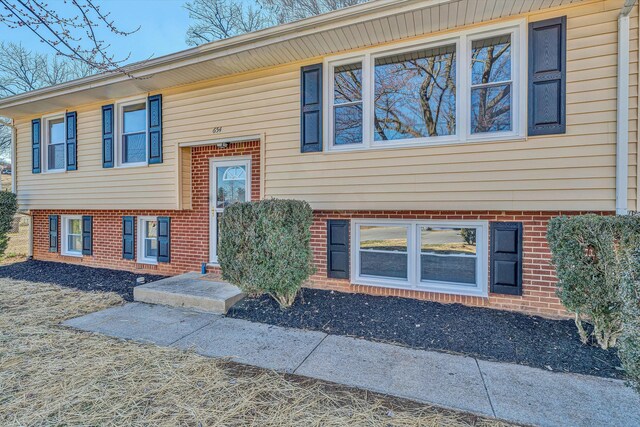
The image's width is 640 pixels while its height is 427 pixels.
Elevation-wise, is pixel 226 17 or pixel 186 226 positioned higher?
pixel 226 17

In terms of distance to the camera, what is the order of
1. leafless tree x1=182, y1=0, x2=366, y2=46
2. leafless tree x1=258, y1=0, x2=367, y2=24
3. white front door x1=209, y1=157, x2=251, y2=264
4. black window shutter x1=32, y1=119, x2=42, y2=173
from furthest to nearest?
leafless tree x1=182, y1=0, x2=366, y2=46, leafless tree x1=258, y1=0, x2=367, y2=24, black window shutter x1=32, y1=119, x2=42, y2=173, white front door x1=209, y1=157, x2=251, y2=264

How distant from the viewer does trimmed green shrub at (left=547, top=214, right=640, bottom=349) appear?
9.25 feet

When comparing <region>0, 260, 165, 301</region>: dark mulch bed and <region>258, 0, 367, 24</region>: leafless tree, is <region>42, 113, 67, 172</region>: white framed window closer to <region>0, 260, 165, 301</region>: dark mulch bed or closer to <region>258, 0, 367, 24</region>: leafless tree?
<region>0, 260, 165, 301</region>: dark mulch bed

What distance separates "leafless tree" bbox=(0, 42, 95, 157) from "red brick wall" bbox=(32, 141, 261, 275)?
1033cm

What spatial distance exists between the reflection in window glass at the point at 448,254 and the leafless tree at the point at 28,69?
1574 cm

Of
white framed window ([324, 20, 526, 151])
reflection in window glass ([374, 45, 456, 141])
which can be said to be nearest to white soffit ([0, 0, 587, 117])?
white framed window ([324, 20, 526, 151])

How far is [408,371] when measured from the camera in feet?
8.89

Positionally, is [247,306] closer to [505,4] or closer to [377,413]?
[377,413]

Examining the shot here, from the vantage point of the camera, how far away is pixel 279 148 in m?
5.06

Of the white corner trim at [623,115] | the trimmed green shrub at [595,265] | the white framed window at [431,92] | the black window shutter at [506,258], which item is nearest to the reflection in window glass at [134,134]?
the white framed window at [431,92]

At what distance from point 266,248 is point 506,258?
3.08 metres

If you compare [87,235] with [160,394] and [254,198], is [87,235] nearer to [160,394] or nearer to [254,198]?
[254,198]

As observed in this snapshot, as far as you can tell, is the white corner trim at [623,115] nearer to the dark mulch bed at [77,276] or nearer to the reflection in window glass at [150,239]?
the dark mulch bed at [77,276]

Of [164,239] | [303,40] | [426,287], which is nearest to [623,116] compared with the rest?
[426,287]
